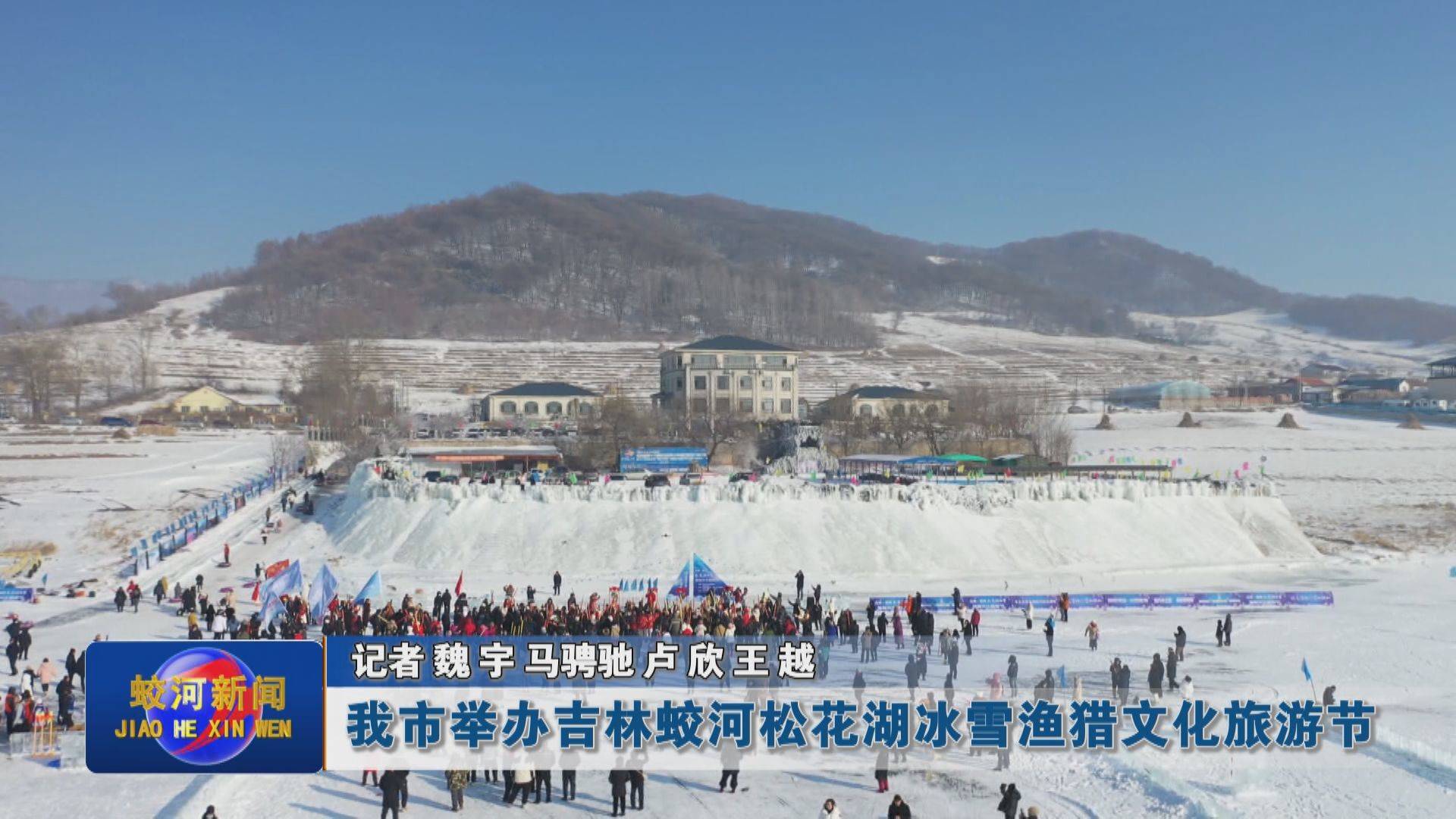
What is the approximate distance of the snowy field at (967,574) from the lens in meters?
12.3

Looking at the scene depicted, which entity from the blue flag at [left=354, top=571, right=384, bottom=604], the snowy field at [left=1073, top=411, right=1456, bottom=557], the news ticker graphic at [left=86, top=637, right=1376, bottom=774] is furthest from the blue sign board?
the news ticker graphic at [left=86, top=637, right=1376, bottom=774]

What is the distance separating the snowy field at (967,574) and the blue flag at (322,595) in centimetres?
276

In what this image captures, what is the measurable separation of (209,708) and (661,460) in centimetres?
3380

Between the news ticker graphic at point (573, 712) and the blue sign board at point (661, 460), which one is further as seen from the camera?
the blue sign board at point (661, 460)

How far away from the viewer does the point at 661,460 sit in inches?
1724

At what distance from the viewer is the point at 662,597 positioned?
82.0ft

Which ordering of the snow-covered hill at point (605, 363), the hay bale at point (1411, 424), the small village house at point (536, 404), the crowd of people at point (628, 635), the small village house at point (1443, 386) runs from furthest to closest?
the snow-covered hill at point (605, 363) → the small village house at point (1443, 386) → the small village house at point (536, 404) → the hay bale at point (1411, 424) → the crowd of people at point (628, 635)

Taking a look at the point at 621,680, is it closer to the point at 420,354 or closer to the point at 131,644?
the point at 131,644

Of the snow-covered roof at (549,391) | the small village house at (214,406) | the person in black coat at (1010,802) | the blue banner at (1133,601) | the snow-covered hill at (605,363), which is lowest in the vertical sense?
the blue banner at (1133,601)

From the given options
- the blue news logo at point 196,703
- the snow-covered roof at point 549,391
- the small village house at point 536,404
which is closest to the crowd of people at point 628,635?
the blue news logo at point 196,703

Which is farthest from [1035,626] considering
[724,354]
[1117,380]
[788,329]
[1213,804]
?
[788,329]

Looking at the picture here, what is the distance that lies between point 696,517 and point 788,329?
126 m

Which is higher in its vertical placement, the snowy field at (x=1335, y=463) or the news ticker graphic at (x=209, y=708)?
the news ticker graphic at (x=209, y=708)

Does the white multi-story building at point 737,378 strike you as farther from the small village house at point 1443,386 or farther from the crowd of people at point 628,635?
the small village house at point 1443,386
